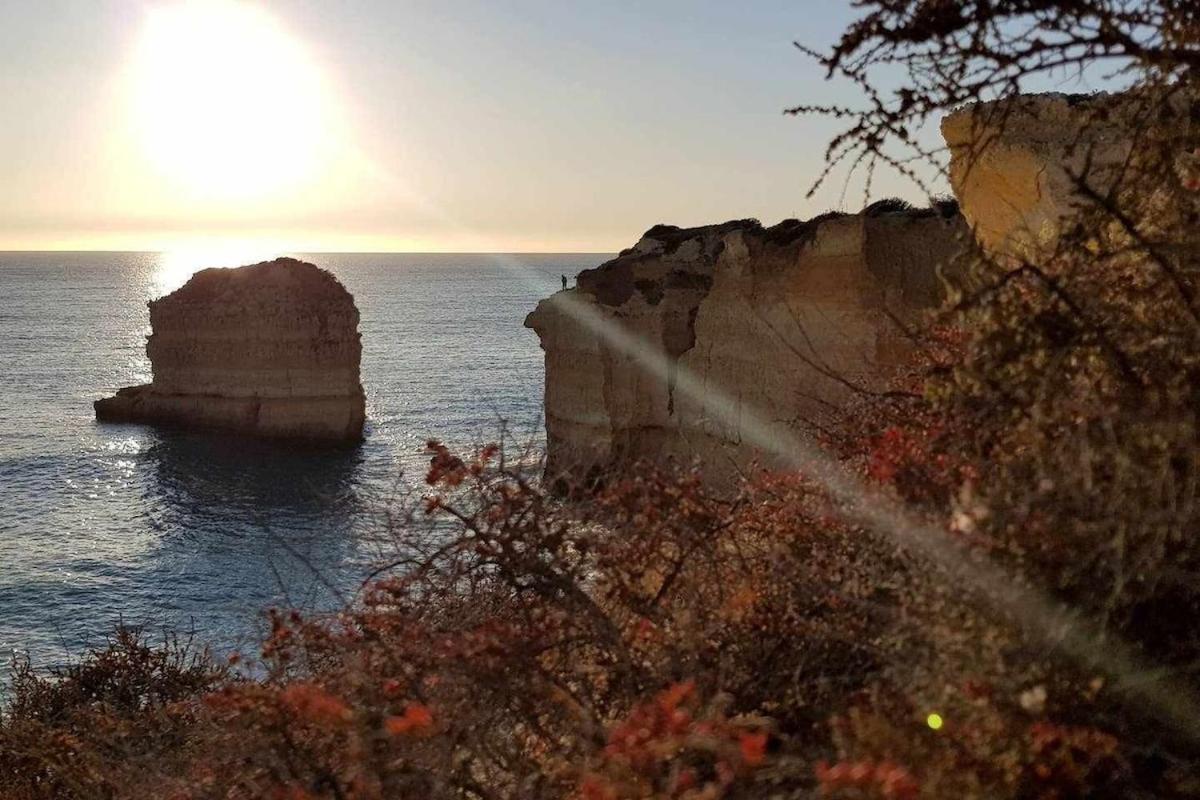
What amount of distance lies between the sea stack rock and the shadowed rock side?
614 inches

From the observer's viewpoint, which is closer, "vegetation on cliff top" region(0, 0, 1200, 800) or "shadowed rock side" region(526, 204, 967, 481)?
"vegetation on cliff top" region(0, 0, 1200, 800)

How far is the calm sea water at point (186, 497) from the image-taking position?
22734mm

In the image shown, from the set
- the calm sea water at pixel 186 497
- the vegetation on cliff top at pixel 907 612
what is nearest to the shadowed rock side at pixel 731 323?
the calm sea water at pixel 186 497

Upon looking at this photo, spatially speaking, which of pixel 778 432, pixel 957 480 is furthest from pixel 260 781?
pixel 778 432

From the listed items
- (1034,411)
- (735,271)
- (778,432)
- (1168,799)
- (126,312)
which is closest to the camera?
(1168,799)

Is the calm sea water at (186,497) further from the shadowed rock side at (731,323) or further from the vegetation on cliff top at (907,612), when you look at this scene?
the shadowed rock side at (731,323)

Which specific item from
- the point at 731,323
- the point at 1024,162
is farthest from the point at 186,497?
the point at 1024,162

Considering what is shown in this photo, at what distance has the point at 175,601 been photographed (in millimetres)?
23781

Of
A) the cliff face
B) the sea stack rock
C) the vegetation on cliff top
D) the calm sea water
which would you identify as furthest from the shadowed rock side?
the sea stack rock

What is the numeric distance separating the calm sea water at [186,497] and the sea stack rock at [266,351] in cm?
150

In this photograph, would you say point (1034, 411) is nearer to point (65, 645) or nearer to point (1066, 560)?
point (1066, 560)

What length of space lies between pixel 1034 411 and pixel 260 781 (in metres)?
4.45

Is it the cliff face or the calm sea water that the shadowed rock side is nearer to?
the cliff face

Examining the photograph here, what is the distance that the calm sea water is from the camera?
74.6 feet
